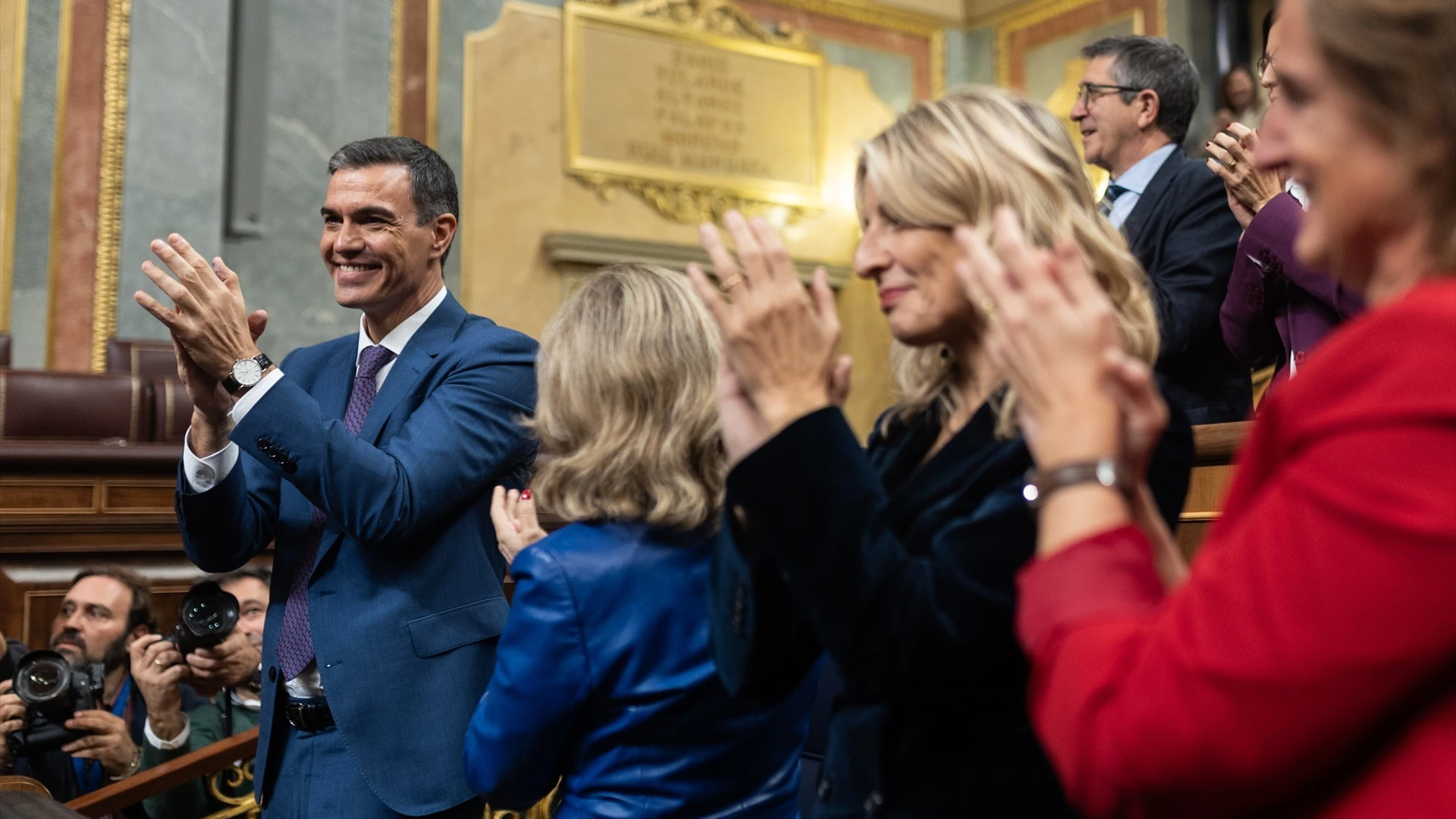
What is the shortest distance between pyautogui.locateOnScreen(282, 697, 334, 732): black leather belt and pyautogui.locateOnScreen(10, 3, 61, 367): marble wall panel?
543cm

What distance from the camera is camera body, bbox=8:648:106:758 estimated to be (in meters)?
2.80

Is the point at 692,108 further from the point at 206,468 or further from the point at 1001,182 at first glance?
the point at 1001,182

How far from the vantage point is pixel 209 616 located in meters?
2.72

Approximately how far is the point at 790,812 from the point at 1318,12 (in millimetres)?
1173

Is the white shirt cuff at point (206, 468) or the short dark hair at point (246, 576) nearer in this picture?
the white shirt cuff at point (206, 468)

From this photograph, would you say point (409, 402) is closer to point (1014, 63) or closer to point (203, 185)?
point (203, 185)

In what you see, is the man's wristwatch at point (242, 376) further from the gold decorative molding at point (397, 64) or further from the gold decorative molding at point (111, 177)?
the gold decorative molding at point (397, 64)

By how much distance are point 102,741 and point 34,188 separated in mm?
4763

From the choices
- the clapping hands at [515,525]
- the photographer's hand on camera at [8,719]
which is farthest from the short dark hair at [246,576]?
the clapping hands at [515,525]

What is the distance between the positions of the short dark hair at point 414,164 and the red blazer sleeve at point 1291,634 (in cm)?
173

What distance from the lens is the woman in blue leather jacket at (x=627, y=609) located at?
1.56 m

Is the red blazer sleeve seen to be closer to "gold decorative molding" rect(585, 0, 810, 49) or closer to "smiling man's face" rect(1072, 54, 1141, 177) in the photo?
"smiling man's face" rect(1072, 54, 1141, 177)

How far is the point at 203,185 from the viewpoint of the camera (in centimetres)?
691

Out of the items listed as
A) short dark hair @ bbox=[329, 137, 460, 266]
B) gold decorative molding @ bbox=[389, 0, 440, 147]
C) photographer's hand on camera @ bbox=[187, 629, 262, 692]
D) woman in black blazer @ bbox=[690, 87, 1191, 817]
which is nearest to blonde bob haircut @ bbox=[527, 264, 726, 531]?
woman in black blazer @ bbox=[690, 87, 1191, 817]
